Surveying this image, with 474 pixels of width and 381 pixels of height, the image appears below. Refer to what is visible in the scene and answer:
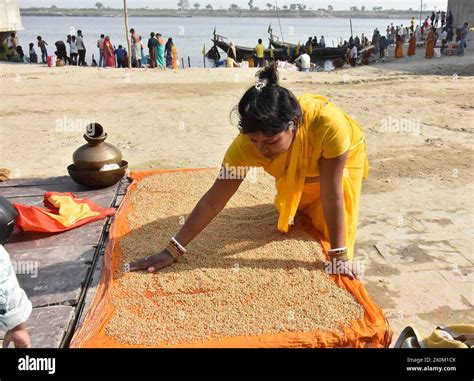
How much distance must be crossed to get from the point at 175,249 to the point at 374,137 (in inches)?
179

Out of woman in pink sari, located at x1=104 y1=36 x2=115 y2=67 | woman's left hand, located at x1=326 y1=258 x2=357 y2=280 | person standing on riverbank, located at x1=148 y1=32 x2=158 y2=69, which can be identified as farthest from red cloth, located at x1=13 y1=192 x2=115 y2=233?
woman in pink sari, located at x1=104 y1=36 x2=115 y2=67

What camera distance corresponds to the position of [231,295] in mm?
2248

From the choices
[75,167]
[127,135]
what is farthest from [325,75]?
[75,167]

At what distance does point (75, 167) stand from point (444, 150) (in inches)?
168

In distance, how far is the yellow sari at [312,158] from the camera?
228 cm

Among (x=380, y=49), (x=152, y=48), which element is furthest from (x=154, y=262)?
(x=380, y=49)

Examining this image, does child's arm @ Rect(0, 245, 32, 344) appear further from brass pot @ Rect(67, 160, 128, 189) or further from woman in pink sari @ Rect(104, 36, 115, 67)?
woman in pink sari @ Rect(104, 36, 115, 67)

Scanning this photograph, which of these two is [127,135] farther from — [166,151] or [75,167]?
[75,167]

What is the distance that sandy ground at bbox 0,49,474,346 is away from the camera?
9.86 ft

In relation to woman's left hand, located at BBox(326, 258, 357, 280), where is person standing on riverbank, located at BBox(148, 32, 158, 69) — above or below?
above

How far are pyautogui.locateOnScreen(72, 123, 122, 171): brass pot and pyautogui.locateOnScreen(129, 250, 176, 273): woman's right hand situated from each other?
4.59 feet

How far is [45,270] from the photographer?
2531 millimetres
